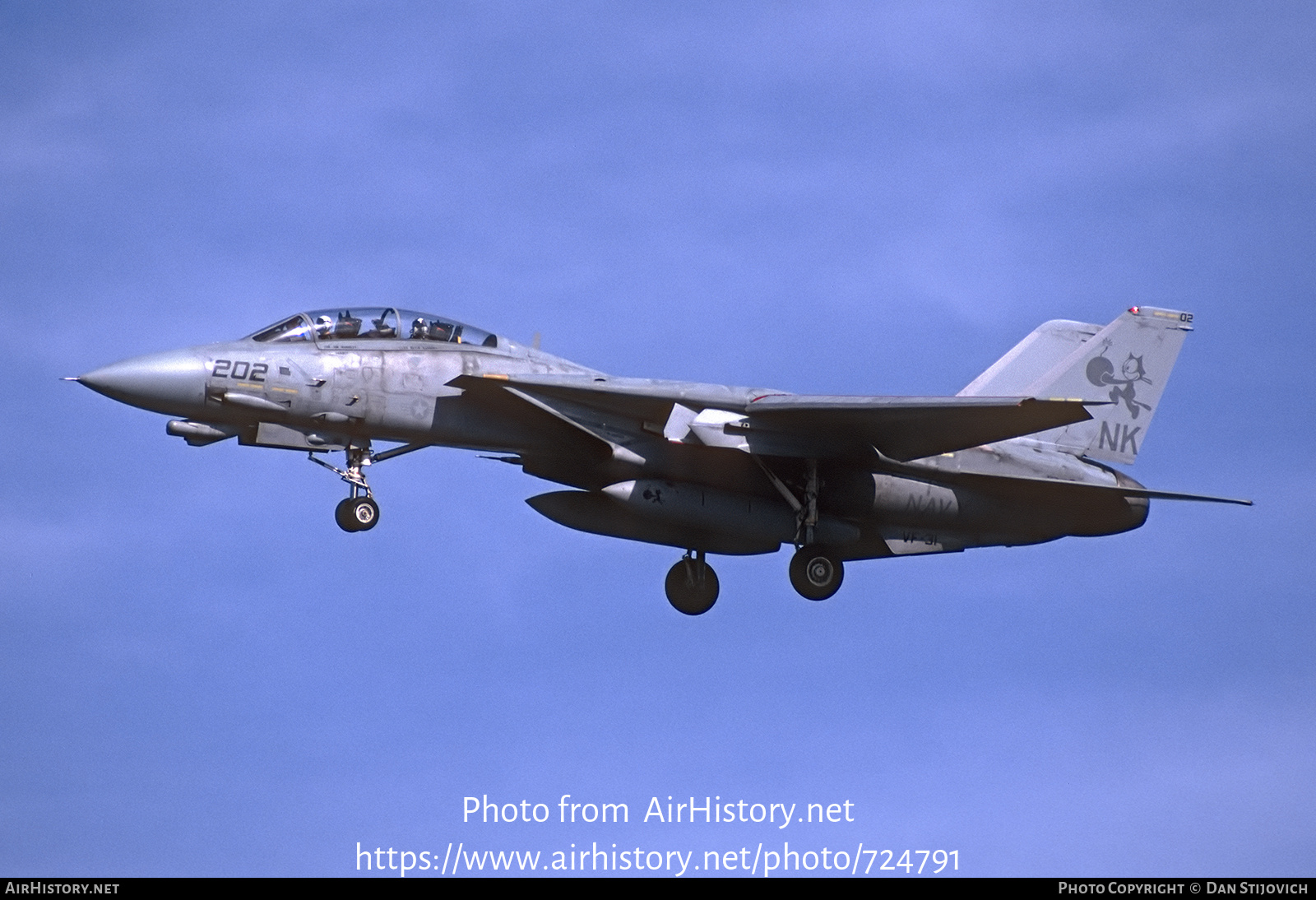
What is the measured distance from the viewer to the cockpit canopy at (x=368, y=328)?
2484cm

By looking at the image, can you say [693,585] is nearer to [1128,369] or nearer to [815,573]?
[815,573]

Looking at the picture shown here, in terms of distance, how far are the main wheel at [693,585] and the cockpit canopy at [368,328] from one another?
14.3 ft

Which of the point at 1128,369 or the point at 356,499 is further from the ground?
the point at 1128,369

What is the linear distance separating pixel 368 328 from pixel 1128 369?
11294 millimetres

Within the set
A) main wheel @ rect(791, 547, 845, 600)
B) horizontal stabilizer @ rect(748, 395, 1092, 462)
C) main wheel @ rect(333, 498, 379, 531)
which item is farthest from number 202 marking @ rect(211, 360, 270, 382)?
main wheel @ rect(791, 547, 845, 600)

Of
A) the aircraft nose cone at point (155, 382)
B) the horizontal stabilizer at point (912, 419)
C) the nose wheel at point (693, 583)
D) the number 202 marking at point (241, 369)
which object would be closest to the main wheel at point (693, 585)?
the nose wheel at point (693, 583)

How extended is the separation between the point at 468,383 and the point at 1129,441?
1001 cm

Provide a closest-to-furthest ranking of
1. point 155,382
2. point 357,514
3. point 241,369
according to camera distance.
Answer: point 155,382, point 241,369, point 357,514

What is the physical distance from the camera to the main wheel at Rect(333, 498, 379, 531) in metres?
24.9

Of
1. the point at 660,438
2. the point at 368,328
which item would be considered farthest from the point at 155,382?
the point at 660,438

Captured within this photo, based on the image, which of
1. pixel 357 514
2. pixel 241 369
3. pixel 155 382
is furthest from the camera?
pixel 357 514

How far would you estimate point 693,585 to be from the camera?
27000mm

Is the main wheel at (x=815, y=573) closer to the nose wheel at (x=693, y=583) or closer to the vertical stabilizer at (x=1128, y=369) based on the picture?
the nose wheel at (x=693, y=583)
